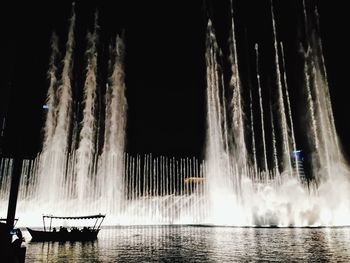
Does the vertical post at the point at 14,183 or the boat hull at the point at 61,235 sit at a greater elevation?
the vertical post at the point at 14,183

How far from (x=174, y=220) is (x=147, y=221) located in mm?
8177

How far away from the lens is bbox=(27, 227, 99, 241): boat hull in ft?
110

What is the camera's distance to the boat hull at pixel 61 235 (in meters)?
33.6

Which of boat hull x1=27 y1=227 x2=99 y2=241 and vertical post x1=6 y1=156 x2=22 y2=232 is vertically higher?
vertical post x1=6 y1=156 x2=22 y2=232

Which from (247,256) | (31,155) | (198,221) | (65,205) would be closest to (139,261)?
(247,256)

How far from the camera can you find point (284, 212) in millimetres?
56594

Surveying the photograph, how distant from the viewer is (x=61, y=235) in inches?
1342

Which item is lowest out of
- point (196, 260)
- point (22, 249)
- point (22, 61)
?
point (196, 260)

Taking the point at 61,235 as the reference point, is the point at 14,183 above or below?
above

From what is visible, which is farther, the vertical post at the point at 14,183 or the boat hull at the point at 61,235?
the boat hull at the point at 61,235

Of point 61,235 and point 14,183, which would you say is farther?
point 61,235

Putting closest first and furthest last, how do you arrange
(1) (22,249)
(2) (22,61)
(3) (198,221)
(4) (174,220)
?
(1) (22,249) < (2) (22,61) < (3) (198,221) < (4) (174,220)

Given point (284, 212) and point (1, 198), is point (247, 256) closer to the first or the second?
point (284, 212)

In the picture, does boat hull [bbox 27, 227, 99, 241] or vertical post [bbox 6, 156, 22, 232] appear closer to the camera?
vertical post [bbox 6, 156, 22, 232]
